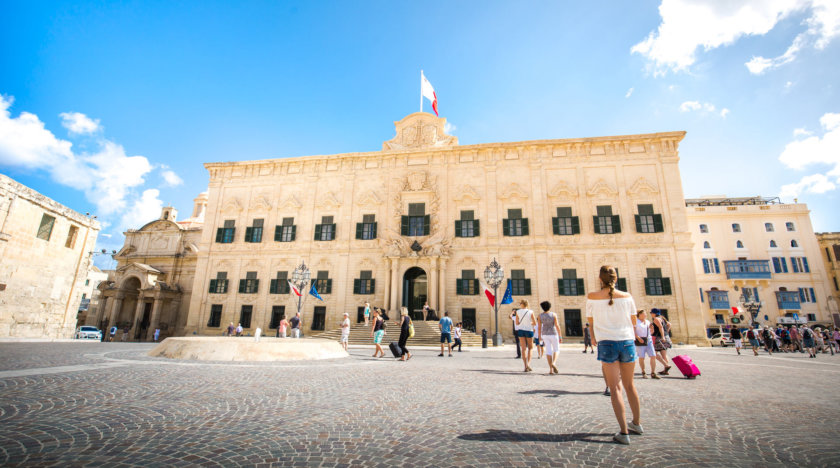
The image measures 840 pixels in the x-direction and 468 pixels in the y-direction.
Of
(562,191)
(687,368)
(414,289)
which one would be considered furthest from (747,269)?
(687,368)

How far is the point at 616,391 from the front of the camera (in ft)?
11.2

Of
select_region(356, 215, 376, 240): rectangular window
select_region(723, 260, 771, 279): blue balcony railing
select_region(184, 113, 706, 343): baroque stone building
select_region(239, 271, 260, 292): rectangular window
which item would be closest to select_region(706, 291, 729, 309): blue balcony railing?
select_region(723, 260, 771, 279): blue balcony railing

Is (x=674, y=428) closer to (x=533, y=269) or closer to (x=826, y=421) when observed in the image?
(x=826, y=421)

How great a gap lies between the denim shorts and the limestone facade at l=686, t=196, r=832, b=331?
1582 inches

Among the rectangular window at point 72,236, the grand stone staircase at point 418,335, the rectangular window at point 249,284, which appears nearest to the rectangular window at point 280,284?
the rectangular window at point 249,284

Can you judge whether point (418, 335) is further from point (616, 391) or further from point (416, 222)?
point (616, 391)

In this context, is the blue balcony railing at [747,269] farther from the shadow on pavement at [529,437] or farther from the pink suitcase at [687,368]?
the shadow on pavement at [529,437]

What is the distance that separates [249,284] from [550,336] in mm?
23082

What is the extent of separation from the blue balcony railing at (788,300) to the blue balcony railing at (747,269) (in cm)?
192

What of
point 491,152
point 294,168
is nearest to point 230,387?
point 491,152

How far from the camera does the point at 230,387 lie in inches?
215

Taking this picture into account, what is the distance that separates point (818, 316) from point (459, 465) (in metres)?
47.1

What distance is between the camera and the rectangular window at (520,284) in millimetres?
22281

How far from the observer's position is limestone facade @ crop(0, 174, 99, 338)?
15.5 meters
